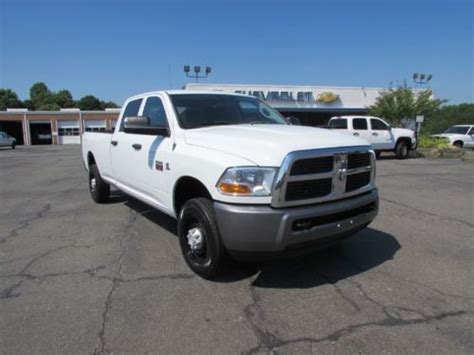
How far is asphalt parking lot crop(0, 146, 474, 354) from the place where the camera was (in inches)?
112

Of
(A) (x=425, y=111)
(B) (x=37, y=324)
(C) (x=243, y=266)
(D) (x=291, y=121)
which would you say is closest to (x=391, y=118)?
(A) (x=425, y=111)

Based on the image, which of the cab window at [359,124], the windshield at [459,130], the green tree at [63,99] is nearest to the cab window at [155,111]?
the cab window at [359,124]

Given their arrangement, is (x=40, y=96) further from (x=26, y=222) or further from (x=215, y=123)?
(x=215, y=123)

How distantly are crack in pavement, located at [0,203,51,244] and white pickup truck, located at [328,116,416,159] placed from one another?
13966mm

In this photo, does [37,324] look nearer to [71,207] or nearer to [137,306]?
[137,306]

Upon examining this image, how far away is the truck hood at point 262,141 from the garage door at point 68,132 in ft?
179

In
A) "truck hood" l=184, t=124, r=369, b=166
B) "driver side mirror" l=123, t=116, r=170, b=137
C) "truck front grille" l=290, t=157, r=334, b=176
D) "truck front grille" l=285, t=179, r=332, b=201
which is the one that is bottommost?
"truck front grille" l=285, t=179, r=332, b=201

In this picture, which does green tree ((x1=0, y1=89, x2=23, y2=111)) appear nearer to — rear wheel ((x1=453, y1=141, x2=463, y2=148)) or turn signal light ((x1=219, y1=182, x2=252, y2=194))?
rear wheel ((x1=453, y1=141, x2=463, y2=148))

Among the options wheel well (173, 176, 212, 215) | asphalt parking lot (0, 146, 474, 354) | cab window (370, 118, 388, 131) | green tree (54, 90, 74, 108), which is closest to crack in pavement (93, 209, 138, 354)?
asphalt parking lot (0, 146, 474, 354)

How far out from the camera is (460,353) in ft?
8.71

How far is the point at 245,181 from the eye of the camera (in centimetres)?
329

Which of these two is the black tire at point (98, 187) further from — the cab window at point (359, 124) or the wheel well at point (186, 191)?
the cab window at point (359, 124)

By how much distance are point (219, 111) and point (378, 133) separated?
1504 centimetres

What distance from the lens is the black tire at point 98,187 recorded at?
284 inches
